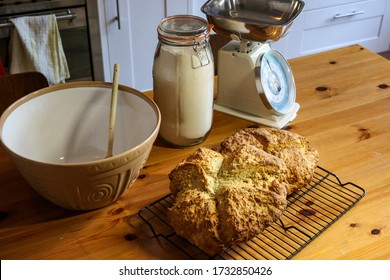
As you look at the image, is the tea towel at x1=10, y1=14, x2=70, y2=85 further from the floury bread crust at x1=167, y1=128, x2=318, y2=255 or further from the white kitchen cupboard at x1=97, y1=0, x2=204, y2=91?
the floury bread crust at x1=167, y1=128, x2=318, y2=255

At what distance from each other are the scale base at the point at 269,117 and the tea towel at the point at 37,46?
3.36 ft

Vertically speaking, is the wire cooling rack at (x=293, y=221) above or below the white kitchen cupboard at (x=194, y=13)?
above

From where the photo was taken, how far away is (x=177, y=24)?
3.56ft

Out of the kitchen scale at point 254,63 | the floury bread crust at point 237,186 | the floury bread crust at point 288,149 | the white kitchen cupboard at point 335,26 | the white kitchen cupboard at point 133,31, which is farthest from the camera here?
the white kitchen cupboard at point 335,26

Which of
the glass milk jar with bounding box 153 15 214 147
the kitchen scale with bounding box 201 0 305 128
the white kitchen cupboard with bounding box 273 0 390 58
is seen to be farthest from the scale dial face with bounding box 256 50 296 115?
the white kitchen cupboard with bounding box 273 0 390 58

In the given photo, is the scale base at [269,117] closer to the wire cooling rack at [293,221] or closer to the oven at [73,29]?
the wire cooling rack at [293,221]

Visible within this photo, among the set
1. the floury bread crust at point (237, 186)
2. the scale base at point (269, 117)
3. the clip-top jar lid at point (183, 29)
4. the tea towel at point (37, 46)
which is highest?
the clip-top jar lid at point (183, 29)

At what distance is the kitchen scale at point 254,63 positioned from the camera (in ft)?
3.87

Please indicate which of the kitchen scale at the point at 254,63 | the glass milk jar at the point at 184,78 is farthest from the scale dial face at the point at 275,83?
the glass milk jar at the point at 184,78

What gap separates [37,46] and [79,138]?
1060mm

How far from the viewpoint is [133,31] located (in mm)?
2311

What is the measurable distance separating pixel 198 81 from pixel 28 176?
415mm
